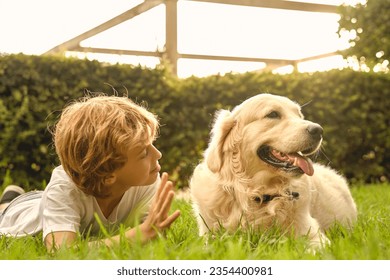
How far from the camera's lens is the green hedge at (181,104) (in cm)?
Result: 477

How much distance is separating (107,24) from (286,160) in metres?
2.71

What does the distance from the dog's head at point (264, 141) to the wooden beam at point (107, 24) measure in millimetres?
2298

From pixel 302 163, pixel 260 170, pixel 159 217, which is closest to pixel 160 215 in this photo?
pixel 159 217

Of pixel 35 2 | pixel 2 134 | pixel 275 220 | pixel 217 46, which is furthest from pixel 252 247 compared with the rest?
pixel 217 46

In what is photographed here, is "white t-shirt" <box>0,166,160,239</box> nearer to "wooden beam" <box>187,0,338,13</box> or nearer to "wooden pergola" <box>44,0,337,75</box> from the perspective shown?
"wooden pergola" <box>44,0,337,75</box>

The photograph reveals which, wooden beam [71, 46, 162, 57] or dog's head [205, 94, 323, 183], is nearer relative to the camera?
dog's head [205, 94, 323, 183]

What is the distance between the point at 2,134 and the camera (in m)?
4.70

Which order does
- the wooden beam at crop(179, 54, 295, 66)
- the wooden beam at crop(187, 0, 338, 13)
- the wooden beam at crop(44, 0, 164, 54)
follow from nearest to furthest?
the wooden beam at crop(44, 0, 164, 54), the wooden beam at crop(187, 0, 338, 13), the wooden beam at crop(179, 54, 295, 66)

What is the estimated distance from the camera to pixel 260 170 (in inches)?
100

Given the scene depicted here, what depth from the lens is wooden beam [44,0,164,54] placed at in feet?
14.9

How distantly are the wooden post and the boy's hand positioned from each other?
3789 millimetres

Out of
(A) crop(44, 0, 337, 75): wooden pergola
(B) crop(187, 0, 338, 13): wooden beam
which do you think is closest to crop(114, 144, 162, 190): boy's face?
A: (A) crop(44, 0, 337, 75): wooden pergola

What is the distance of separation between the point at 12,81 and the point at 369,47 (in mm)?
4143

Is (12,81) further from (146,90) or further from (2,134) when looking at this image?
(146,90)
